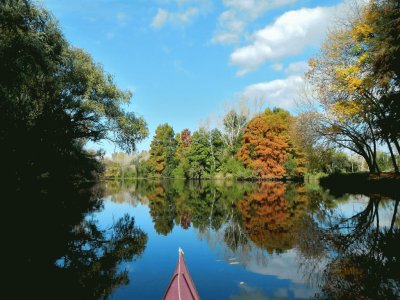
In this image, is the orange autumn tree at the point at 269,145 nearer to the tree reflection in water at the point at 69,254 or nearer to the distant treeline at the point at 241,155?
the distant treeline at the point at 241,155

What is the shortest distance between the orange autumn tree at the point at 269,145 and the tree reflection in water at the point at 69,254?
42.1 m

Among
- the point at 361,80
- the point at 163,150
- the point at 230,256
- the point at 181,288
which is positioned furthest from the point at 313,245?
the point at 163,150

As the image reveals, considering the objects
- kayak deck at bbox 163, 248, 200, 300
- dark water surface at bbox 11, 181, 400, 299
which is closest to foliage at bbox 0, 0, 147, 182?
dark water surface at bbox 11, 181, 400, 299

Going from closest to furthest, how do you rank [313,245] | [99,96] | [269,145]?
[313,245] → [99,96] → [269,145]

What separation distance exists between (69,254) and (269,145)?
48275 millimetres

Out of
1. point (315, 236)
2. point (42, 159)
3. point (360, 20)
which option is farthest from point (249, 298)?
point (360, 20)

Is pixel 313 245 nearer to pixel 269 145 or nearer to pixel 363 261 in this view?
pixel 363 261

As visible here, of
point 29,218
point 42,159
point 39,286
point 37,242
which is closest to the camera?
point 39,286

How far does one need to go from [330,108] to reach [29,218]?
24.7 metres

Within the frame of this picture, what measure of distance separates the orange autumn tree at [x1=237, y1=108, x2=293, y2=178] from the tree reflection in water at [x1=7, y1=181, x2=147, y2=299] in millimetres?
42098

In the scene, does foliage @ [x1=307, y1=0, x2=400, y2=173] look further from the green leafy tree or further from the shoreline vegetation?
the green leafy tree

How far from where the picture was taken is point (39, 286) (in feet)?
19.2

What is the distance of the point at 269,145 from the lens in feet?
177

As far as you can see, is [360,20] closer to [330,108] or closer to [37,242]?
[330,108]
